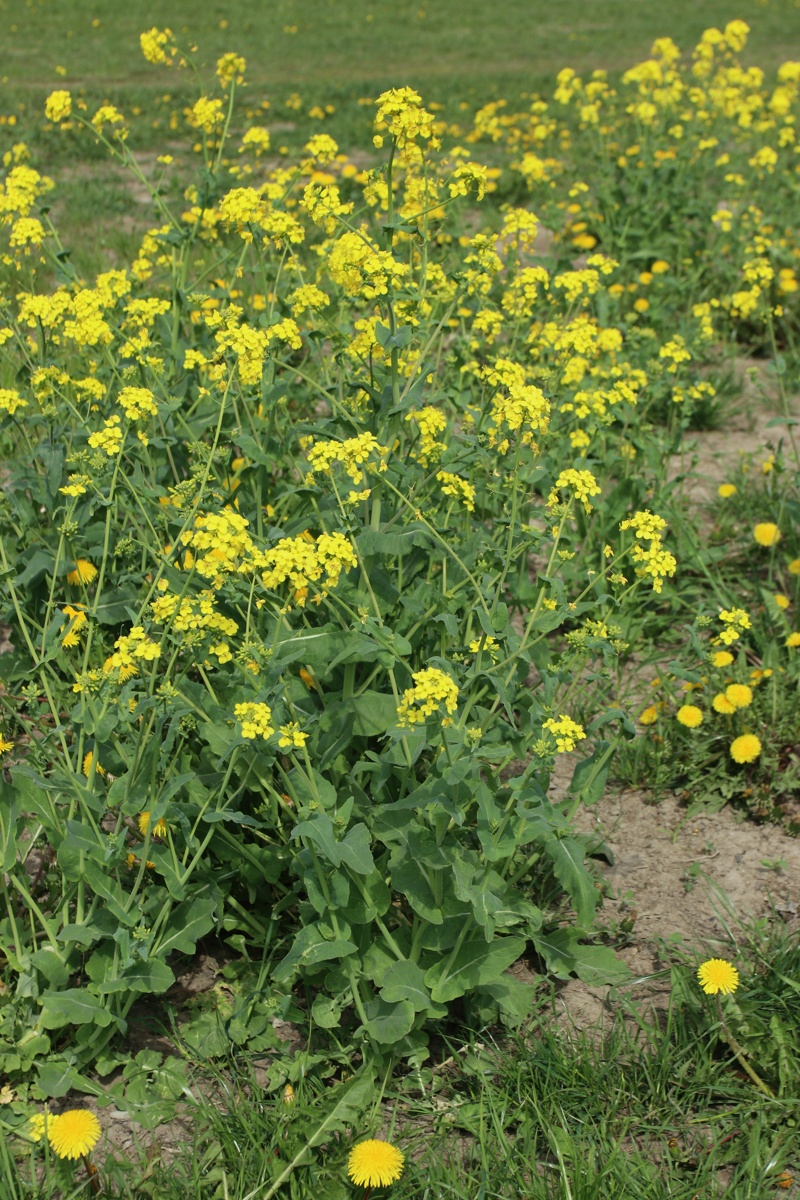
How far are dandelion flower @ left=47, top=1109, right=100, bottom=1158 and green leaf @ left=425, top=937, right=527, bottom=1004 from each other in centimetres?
69

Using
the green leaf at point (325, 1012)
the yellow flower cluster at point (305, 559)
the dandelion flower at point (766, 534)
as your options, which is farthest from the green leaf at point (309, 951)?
the dandelion flower at point (766, 534)

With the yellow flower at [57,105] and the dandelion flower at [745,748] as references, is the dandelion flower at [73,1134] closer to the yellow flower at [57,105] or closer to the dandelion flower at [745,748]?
the dandelion flower at [745,748]

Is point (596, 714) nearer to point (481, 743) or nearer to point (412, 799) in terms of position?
point (481, 743)

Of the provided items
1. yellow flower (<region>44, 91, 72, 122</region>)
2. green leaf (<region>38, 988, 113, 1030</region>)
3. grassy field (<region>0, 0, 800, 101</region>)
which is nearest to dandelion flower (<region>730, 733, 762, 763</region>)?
green leaf (<region>38, 988, 113, 1030</region>)

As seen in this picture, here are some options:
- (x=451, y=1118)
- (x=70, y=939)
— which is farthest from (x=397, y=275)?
(x=451, y=1118)

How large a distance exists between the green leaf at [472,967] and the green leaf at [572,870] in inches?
6.0

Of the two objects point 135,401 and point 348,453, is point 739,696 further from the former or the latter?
point 135,401

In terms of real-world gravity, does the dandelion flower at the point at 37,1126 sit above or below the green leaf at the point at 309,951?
below

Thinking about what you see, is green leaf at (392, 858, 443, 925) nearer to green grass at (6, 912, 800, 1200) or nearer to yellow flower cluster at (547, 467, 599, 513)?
green grass at (6, 912, 800, 1200)

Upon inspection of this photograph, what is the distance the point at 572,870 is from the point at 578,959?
33cm

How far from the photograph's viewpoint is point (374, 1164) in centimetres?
196

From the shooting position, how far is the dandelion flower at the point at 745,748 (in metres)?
3.00

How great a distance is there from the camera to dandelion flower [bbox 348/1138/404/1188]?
6.37 ft

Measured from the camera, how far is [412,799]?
2.12 meters
